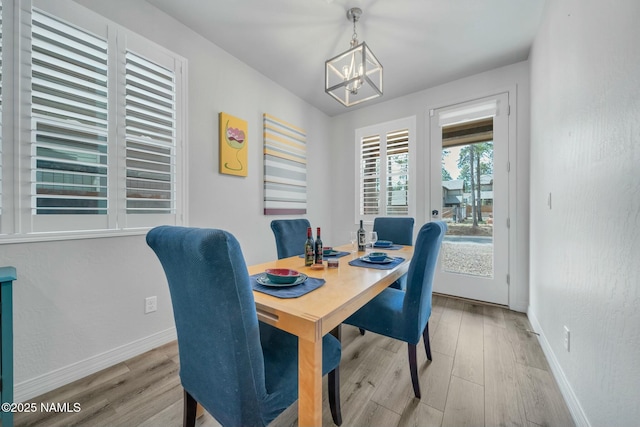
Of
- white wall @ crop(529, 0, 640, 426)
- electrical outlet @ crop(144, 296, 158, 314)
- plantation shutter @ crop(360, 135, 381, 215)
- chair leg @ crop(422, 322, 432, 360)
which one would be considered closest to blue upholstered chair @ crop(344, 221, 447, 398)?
chair leg @ crop(422, 322, 432, 360)

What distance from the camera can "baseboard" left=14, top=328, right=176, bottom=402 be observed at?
4.62 ft

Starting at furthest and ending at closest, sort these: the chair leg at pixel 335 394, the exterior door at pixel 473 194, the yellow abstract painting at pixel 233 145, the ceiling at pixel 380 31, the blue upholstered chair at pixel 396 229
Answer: the exterior door at pixel 473 194 < the blue upholstered chair at pixel 396 229 < the yellow abstract painting at pixel 233 145 < the ceiling at pixel 380 31 < the chair leg at pixel 335 394

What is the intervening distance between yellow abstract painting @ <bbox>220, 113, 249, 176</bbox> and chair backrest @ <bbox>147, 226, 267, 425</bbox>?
1.69m

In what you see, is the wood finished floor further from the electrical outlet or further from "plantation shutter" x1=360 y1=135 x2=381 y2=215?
"plantation shutter" x1=360 y1=135 x2=381 y2=215

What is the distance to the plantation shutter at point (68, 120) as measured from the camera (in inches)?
57.5

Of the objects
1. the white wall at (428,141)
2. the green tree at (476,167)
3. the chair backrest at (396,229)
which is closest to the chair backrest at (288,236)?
the chair backrest at (396,229)

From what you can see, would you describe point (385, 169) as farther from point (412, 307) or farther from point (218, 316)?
point (218, 316)

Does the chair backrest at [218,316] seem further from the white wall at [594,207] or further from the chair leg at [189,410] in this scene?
the white wall at [594,207]

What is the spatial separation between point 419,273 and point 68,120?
7.64 feet

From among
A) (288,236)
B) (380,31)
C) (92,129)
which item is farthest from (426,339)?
(92,129)

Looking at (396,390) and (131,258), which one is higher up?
(131,258)

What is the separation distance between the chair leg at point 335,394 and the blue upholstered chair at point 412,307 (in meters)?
0.38

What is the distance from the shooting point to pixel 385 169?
3.52 metres

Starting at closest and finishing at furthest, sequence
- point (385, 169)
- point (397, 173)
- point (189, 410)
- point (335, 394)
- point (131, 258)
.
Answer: point (189, 410), point (335, 394), point (131, 258), point (397, 173), point (385, 169)
